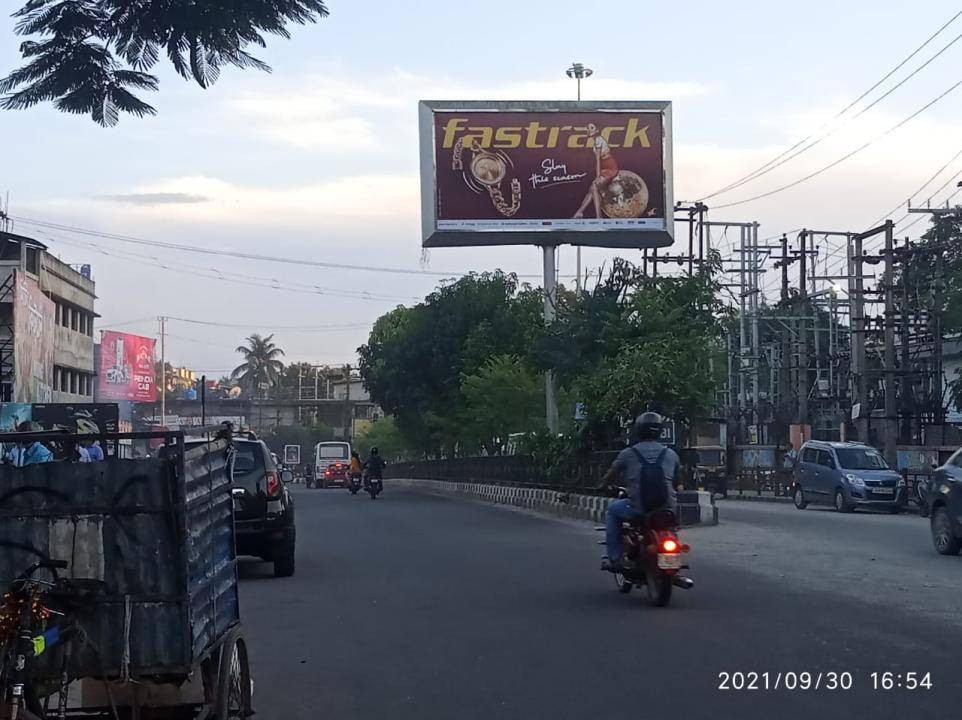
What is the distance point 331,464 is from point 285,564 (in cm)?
5688

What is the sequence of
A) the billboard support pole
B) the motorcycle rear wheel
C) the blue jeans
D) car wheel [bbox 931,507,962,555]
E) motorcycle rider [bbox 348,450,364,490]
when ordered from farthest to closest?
motorcycle rider [bbox 348,450,364,490] < the billboard support pole < car wheel [bbox 931,507,962,555] < the motorcycle rear wheel < the blue jeans

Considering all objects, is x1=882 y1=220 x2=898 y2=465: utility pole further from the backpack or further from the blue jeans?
the backpack

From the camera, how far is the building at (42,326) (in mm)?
34938

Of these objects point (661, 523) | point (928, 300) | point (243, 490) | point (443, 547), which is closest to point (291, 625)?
point (661, 523)

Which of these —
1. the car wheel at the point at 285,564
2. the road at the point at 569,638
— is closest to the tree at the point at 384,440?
the car wheel at the point at 285,564

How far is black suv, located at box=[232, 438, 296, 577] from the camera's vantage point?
15016 mm

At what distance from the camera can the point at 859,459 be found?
107 feet

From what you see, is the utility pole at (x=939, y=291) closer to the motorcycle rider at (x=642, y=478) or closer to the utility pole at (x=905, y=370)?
the utility pole at (x=905, y=370)

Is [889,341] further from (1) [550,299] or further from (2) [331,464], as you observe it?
(2) [331,464]

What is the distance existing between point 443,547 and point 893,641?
10.2 m

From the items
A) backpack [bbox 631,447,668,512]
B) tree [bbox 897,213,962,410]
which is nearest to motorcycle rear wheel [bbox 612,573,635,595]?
backpack [bbox 631,447,668,512]

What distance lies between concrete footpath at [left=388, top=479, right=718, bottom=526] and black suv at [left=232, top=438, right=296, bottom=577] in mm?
4416

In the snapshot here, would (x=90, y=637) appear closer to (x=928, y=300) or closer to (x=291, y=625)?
(x=291, y=625)

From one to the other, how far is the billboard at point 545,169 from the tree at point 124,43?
29.8m
